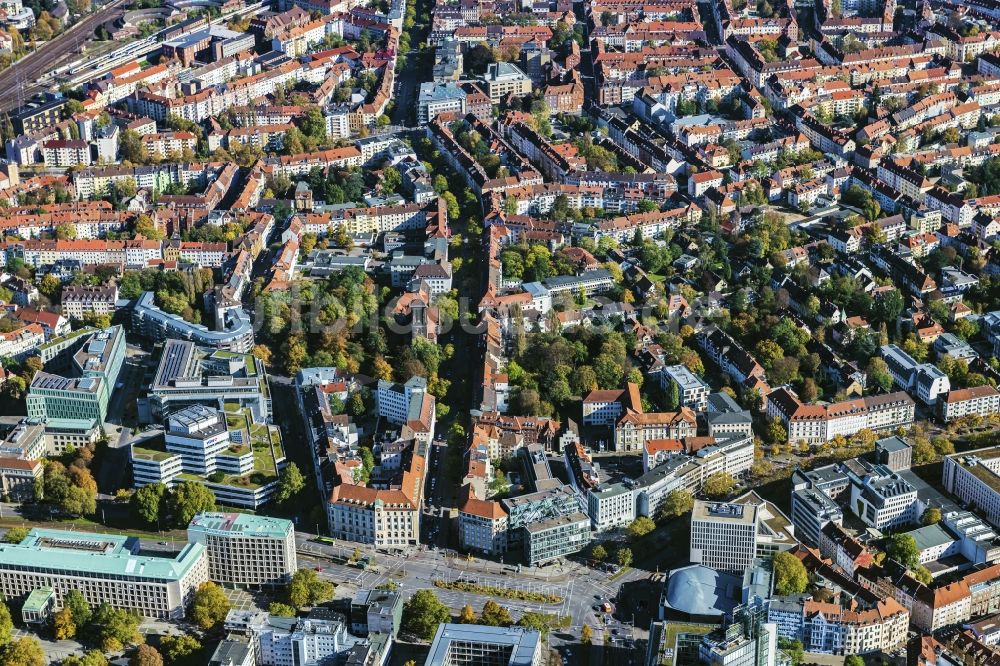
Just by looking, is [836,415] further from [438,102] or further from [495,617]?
[438,102]

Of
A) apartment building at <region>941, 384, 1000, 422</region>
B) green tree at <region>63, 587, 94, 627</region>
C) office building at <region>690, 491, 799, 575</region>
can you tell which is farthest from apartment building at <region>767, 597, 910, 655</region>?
green tree at <region>63, 587, 94, 627</region>

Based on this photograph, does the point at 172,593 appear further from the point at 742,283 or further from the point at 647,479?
the point at 742,283

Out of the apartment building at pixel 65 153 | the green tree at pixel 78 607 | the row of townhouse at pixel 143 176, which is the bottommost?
the green tree at pixel 78 607

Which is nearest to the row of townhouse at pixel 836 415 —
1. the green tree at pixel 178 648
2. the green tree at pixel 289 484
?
the green tree at pixel 289 484

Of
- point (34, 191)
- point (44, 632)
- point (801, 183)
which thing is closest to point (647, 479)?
point (44, 632)

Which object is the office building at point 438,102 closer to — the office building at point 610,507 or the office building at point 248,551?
the office building at point 610,507

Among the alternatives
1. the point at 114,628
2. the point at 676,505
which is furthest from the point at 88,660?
the point at 676,505
